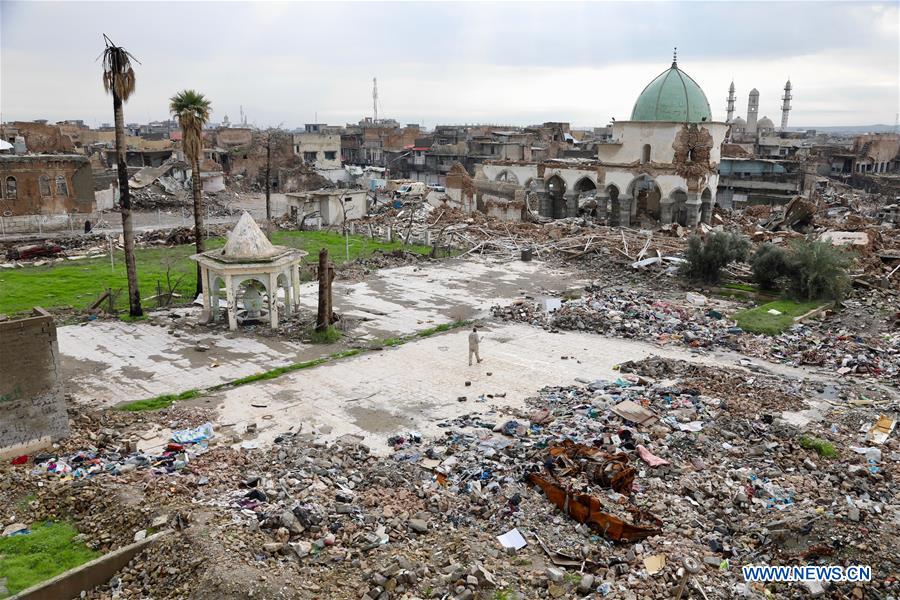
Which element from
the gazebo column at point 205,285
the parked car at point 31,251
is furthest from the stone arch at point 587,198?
the parked car at point 31,251

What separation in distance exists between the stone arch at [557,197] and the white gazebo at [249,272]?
1078 inches

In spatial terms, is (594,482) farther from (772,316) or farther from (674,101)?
(674,101)

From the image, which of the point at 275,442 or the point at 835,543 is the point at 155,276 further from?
the point at 835,543

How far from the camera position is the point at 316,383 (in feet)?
52.3

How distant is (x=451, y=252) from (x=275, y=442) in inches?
837

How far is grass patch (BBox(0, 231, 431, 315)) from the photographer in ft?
75.2

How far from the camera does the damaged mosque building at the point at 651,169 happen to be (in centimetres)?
3881

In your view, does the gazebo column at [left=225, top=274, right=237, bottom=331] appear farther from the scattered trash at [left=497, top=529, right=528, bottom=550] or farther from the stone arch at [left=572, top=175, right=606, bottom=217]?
the stone arch at [left=572, top=175, right=606, bottom=217]

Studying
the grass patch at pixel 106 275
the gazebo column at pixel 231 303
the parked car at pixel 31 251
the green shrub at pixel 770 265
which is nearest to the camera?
the gazebo column at pixel 231 303

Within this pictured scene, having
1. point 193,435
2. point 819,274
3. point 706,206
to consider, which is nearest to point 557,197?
point 706,206

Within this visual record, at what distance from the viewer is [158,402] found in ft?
48.1

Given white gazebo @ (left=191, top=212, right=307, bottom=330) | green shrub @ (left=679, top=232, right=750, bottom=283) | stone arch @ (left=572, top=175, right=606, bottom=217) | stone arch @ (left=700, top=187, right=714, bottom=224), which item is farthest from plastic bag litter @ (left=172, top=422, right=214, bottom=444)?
stone arch @ (left=700, top=187, right=714, bottom=224)

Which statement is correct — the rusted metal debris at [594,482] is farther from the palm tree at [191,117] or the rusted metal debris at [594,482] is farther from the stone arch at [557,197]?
the stone arch at [557,197]

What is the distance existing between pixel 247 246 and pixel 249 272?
82 cm
